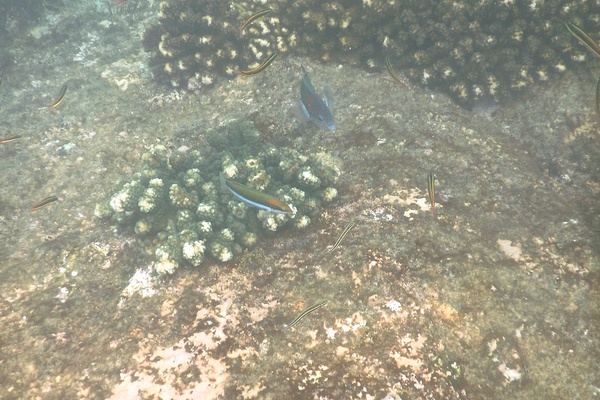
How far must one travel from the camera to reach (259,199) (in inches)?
105

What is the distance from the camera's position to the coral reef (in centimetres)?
473

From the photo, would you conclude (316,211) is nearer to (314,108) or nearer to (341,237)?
(341,237)

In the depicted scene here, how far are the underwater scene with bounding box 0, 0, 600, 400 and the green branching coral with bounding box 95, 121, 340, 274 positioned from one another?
3 cm

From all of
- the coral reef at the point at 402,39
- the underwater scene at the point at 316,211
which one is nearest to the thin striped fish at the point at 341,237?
the underwater scene at the point at 316,211

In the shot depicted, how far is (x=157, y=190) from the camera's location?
3.88 meters

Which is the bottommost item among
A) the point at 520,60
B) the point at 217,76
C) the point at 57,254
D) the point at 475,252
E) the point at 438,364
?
the point at 57,254

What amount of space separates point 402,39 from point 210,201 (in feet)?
13.4

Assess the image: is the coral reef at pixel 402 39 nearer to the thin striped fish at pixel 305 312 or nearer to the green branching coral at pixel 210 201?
the green branching coral at pixel 210 201

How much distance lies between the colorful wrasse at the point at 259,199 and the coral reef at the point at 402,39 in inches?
152

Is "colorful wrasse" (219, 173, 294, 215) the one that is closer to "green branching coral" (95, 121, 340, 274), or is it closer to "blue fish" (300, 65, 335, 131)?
"green branching coral" (95, 121, 340, 274)

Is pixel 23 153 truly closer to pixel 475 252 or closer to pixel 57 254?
pixel 57 254

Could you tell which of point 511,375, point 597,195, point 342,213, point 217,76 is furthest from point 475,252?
point 217,76

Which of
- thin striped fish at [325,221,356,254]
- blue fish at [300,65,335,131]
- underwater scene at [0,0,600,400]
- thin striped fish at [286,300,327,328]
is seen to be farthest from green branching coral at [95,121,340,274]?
thin striped fish at [286,300,327,328]

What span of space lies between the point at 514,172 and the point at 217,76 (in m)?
5.08
